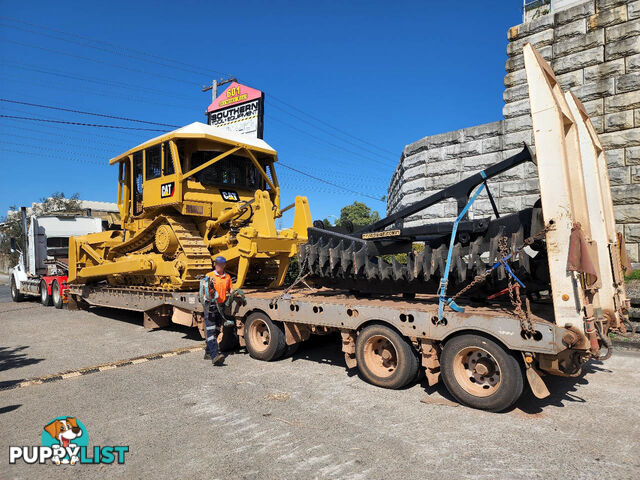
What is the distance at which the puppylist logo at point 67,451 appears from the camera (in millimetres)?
3531

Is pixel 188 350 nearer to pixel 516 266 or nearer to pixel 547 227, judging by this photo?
pixel 516 266

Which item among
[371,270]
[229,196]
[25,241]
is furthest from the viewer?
[25,241]

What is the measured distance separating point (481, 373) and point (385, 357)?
3.84 ft

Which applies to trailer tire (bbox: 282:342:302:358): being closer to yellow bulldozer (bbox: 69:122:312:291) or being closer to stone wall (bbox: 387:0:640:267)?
yellow bulldozer (bbox: 69:122:312:291)

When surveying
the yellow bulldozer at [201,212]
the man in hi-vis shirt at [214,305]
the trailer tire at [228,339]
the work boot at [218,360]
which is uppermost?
the yellow bulldozer at [201,212]

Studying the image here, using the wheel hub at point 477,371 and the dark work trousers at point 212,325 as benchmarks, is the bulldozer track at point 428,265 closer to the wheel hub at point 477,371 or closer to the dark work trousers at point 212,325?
the wheel hub at point 477,371

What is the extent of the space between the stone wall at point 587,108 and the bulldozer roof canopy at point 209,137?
4524 millimetres

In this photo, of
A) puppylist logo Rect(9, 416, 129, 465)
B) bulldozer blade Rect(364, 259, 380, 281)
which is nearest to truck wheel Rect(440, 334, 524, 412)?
bulldozer blade Rect(364, 259, 380, 281)

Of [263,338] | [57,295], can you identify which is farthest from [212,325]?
[57,295]

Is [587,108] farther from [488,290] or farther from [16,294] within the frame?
[16,294]

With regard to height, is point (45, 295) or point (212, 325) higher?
point (45, 295)

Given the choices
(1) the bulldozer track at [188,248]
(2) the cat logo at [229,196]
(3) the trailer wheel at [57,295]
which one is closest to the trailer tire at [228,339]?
(1) the bulldozer track at [188,248]

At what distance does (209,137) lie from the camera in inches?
314

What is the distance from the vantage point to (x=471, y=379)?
445 cm
